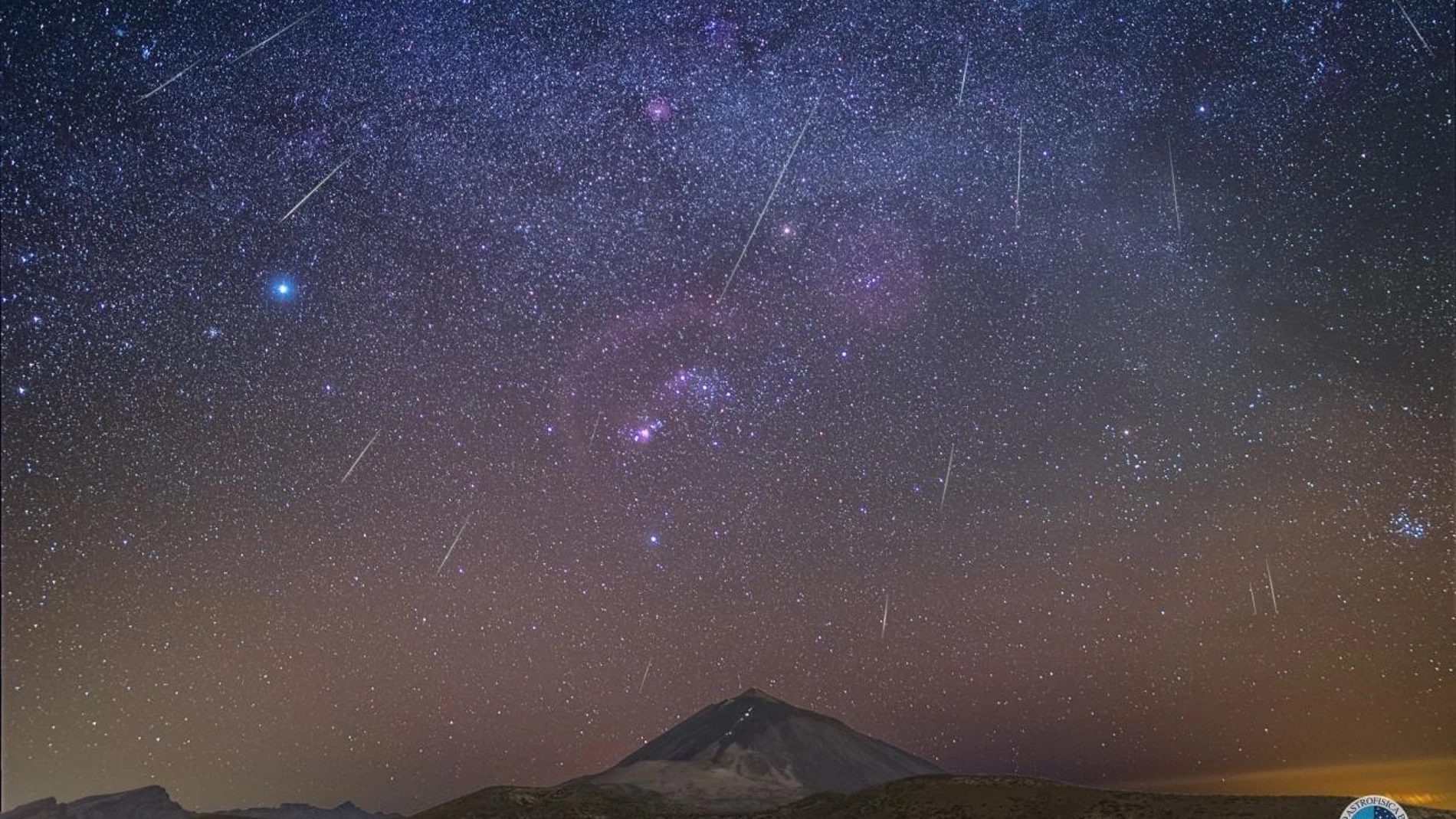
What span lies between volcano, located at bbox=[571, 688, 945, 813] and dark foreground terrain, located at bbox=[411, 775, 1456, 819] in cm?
7628

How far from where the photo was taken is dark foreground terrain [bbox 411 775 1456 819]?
4033 centimetres

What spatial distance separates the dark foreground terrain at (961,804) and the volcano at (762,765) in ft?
250

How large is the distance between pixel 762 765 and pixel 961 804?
13144 centimetres

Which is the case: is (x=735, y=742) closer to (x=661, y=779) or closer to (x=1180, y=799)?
(x=661, y=779)

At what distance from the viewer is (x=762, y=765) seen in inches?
6713

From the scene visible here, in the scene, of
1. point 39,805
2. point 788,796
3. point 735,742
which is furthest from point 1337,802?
point 39,805

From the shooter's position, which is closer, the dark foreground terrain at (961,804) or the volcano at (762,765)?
the dark foreground terrain at (961,804)

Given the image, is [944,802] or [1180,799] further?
[944,802]

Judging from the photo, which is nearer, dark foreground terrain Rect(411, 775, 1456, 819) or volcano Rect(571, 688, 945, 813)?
dark foreground terrain Rect(411, 775, 1456, 819)

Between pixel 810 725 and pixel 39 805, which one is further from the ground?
pixel 810 725

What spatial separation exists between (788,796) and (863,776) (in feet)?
86.6

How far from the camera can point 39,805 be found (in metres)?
189

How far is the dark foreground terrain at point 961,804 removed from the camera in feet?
132

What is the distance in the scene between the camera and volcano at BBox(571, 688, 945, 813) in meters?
148
